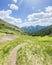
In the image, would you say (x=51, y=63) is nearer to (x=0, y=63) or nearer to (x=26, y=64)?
(x=26, y=64)

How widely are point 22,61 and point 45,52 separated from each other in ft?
50.7

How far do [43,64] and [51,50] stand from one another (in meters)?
14.7

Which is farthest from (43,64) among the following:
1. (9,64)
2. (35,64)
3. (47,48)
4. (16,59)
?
(47,48)

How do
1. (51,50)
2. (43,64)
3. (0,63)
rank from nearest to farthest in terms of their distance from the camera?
(0,63) < (43,64) < (51,50)

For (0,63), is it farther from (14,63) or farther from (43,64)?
(43,64)

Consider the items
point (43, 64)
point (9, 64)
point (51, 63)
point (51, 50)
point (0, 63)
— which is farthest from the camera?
point (51, 50)

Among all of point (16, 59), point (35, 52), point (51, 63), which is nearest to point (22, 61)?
point (16, 59)

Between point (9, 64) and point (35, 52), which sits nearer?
point (9, 64)

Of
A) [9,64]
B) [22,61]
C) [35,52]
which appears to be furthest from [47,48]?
[9,64]

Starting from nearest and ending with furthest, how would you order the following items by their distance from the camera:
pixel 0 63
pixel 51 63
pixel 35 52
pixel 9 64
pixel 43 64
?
pixel 9 64 < pixel 0 63 < pixel 43 64 < pixel 51 63 < pixel 35 52

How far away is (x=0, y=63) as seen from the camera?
33.1 metres

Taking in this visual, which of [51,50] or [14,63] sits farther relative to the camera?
[51,50]

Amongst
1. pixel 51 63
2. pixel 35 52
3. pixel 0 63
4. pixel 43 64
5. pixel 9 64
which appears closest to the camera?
pixel 9 64

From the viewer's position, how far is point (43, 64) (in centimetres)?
3588
